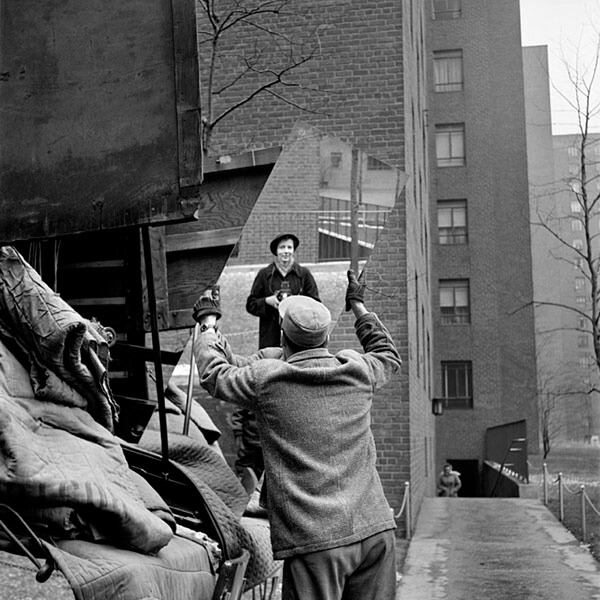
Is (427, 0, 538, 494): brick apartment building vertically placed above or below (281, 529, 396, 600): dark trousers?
above

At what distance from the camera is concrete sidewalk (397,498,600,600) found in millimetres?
8266

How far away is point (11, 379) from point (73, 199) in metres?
0.69

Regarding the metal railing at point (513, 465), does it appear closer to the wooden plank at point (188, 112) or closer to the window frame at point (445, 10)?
the window frame at point (445, 10)

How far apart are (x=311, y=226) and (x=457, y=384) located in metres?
29.6

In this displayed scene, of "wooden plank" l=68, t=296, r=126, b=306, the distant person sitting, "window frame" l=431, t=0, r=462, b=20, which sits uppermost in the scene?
"window frame" l=431, t=0, r=462, b=20

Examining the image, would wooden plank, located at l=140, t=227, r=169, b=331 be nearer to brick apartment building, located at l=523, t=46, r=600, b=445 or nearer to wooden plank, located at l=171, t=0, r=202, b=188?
wooden plank, located at l=171, t=0, r=202, b=188

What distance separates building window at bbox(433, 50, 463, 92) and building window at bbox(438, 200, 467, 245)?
494cm

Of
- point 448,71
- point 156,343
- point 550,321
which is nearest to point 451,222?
point 448,71

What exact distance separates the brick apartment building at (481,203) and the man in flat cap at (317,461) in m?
34.1

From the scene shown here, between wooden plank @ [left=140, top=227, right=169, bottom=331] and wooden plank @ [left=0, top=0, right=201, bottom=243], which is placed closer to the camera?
wooden plank @ [left=0, top=0, right=201, bottom=243]

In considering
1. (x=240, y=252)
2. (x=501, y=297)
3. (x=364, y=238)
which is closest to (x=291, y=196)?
(x=364, y=238)

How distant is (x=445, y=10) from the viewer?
39.4m

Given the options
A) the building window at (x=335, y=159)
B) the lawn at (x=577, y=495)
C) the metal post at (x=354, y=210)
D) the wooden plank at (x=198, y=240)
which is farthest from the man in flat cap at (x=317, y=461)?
the lawn at (x=577, y=495)

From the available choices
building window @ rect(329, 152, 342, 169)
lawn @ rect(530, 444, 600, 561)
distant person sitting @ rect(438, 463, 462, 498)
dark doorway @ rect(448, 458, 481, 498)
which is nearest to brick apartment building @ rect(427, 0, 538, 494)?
dark doorway @ rect(448, 458, 481, 498)
